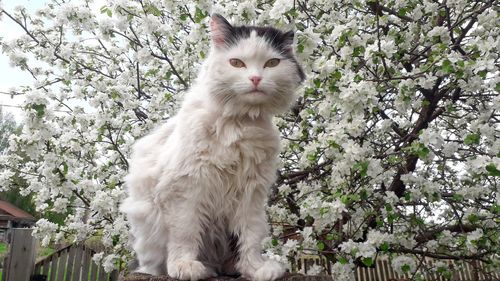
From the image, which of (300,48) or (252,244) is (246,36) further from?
(252,244)

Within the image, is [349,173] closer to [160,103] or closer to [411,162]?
[411,162]

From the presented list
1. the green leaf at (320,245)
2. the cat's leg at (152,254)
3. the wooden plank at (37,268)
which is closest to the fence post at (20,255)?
→ the wooden plank at (37,268)

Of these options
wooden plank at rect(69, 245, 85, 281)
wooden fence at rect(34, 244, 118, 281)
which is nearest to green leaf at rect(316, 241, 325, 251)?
wooden fence at rect(34, 244, 118, 281)

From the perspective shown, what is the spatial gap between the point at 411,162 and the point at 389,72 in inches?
41.0

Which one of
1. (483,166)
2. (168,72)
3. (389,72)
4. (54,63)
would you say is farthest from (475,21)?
(54,63)

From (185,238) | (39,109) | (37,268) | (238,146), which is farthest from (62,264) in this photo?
(238,146)

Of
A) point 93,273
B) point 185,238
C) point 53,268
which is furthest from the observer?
point 93,273

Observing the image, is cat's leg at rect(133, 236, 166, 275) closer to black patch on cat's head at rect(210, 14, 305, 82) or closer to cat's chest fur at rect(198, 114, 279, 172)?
cat's chest fur at rect(198, 114, 279, 172)

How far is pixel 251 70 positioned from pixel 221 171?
0.49 m

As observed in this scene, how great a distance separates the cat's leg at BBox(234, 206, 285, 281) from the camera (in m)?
1.73

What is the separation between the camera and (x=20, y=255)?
439 centimetres

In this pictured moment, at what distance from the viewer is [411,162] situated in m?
3.58

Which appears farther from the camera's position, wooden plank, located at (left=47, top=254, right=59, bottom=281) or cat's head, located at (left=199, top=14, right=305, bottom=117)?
wooden plank, located at (left=47, top=254, right=59, bottom=281)

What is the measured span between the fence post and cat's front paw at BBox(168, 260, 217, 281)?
3.31 meters
